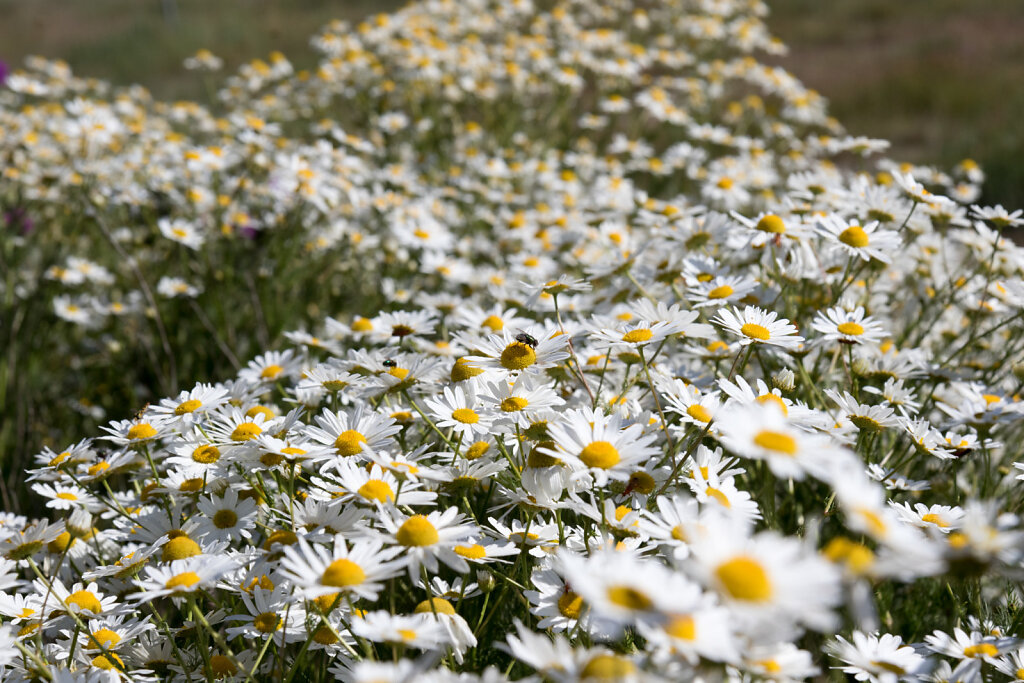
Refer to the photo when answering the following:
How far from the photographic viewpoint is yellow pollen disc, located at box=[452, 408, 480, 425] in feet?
5.37

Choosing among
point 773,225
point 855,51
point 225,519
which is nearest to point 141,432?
point 225,519

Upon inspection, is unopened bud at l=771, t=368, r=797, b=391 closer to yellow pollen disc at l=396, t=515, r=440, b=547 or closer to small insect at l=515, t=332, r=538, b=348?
small insect at l=515, t=332, r=538, b=348

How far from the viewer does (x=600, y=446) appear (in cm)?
132

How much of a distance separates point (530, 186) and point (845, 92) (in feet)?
25.8

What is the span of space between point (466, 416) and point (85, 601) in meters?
0.80

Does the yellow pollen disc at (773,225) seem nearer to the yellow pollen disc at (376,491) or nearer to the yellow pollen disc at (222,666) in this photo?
the yellow pollen disc at (376,491)

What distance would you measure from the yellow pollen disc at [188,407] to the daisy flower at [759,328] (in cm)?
115

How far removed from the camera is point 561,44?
6793 mm

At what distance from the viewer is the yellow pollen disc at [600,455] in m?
1.29

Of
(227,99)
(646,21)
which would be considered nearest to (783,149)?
(646,21)

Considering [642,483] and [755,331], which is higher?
[755,331]

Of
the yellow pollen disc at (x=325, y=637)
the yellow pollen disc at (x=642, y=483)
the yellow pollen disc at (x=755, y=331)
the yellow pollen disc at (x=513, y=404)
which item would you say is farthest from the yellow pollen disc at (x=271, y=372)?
the yellow pollen disc at (x=755, y=331)

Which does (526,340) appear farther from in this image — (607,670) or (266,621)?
(607,670)

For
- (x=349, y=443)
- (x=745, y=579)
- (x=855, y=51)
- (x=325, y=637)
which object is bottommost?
(x=325, y=637)
